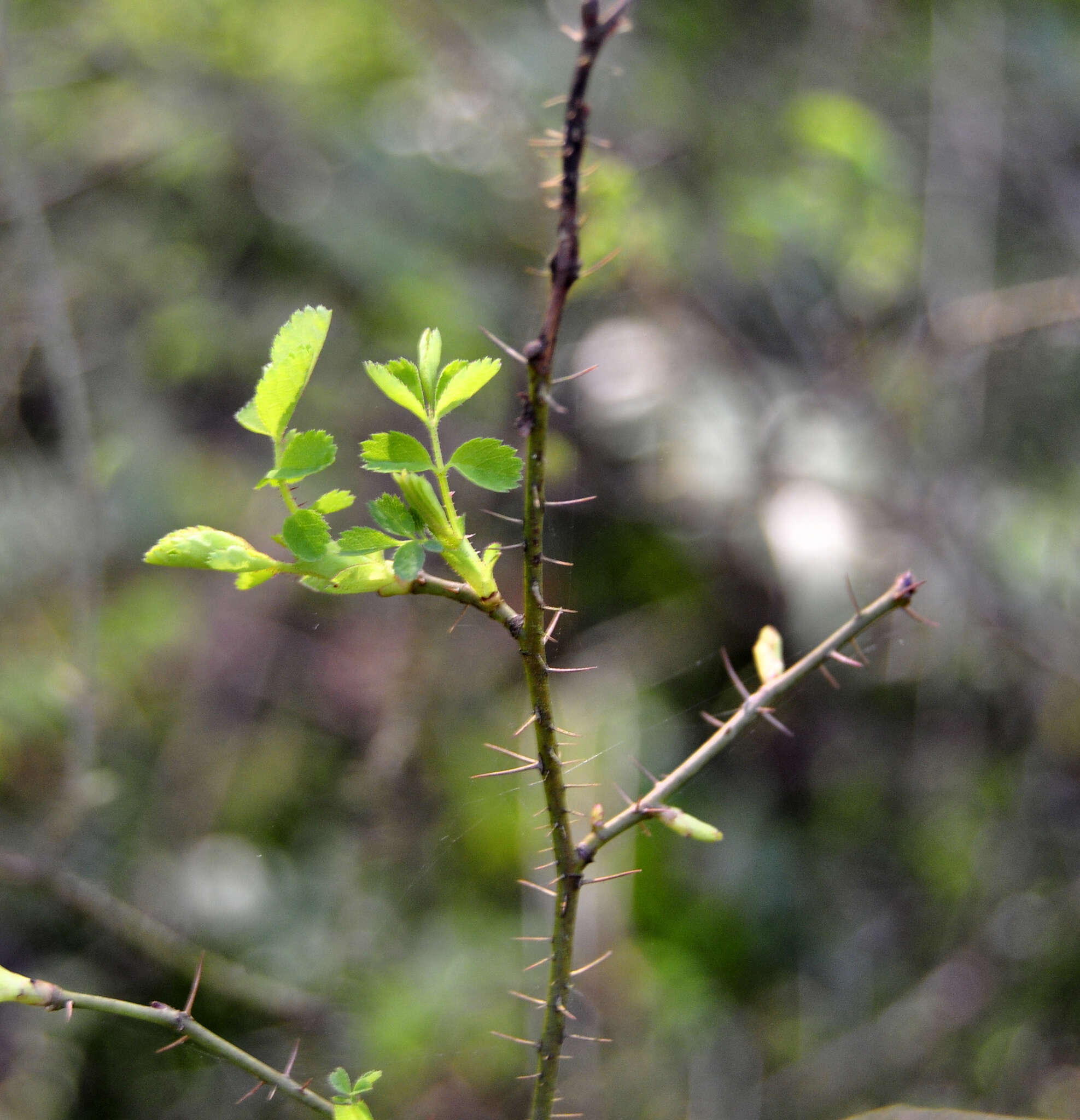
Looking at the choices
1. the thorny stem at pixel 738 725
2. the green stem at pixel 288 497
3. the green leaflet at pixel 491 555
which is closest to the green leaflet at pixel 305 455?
the green stem at pixel 288 497

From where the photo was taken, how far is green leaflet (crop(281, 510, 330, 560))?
541mm

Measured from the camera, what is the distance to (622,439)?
299 centimetres

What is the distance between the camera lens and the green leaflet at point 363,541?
57 centimetres

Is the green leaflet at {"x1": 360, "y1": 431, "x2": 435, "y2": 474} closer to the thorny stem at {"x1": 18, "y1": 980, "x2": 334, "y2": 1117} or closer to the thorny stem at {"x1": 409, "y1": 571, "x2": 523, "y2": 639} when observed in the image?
the thorny stem at {"x1": 409, "y1": 571, "x2": 523, "y2": 639}

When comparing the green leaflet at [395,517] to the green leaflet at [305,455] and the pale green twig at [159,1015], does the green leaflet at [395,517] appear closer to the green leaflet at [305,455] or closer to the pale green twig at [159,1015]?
the green leaflet at [305,455]

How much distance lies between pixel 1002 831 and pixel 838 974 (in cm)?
61

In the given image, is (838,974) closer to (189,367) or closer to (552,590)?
(552,590)

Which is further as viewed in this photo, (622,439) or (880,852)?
(622,439)

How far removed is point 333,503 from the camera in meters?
0.58

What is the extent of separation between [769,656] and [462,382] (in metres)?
0.37

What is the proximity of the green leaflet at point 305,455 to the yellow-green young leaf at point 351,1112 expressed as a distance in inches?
15.9

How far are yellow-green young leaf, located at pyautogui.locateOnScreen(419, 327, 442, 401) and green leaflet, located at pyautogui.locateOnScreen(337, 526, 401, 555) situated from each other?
0.30 ft

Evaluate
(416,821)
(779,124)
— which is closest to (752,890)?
(416,821)

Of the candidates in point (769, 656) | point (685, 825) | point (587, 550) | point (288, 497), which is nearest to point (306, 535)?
point (288, 497)
